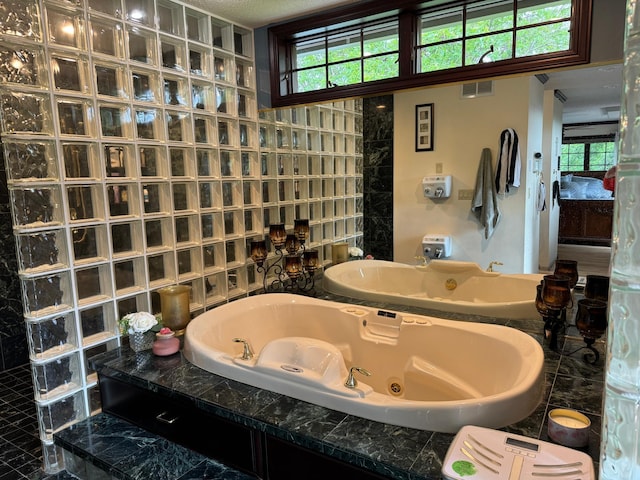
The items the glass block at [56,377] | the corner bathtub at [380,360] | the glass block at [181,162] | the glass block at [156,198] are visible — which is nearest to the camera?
the corner bathtub at [380,360]

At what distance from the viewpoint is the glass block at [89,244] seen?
1.99 m

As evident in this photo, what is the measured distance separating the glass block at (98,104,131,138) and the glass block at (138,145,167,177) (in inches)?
4.7

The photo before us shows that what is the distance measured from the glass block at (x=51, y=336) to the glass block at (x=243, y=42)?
1.85m

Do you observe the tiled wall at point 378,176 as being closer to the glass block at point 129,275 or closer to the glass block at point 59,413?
the glass block at point 129,275

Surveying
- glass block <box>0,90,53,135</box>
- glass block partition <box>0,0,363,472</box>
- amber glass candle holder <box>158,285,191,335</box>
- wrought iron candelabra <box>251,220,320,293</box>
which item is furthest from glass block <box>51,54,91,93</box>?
wrought iron candelabra <box>251,220,320,293</box>

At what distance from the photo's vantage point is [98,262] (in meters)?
2.05

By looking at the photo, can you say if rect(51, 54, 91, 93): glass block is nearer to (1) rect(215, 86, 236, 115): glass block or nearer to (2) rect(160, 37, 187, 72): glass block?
(2) rect(160, 37, 187, 72): glass block

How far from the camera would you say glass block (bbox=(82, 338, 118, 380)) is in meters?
2.07

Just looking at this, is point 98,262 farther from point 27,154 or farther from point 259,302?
point 259,302

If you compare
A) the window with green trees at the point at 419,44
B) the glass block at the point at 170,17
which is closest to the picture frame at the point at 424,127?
the window with green trees at the point at 419,44

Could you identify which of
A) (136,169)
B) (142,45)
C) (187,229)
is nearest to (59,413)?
(187,229)

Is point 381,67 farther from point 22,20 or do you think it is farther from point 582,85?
point 22,20

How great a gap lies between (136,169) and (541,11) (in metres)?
2.10

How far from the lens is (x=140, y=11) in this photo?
7.04 ft
